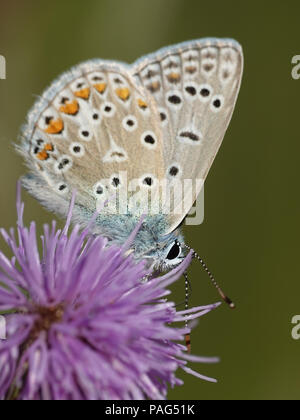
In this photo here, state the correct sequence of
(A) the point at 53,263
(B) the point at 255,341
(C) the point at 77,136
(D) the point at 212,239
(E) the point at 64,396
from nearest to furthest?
(E) the point at 64,396 → (A) the point at 53,263 → (C) the point at 77,136 → (B) the point at 255,341 → (D) the point at 212,239

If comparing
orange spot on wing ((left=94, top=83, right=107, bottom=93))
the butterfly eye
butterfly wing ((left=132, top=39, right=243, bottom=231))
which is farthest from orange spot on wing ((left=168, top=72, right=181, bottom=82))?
the butterfly eye

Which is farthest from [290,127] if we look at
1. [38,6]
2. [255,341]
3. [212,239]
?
[38,6]

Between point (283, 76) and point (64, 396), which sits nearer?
point (64, 396)

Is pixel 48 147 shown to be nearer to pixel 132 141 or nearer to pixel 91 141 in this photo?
pixel 91 141

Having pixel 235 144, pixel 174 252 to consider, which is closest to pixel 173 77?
pixel 174 252

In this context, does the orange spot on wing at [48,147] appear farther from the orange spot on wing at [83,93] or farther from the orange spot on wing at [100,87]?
the orange spot on wing at [100,87]

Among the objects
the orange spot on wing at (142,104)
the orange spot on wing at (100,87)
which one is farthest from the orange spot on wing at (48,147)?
the orange spot on wing at (142,104)
